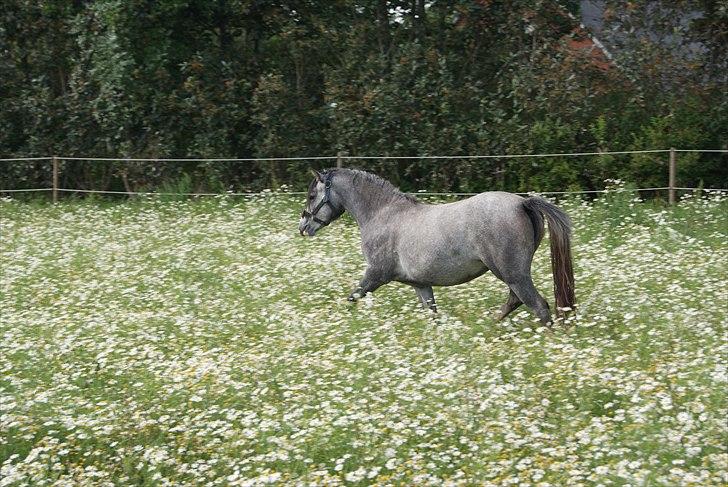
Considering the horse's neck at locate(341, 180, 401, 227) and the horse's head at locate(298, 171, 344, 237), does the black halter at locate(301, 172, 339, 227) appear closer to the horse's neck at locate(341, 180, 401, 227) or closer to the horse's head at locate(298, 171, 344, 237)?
the horse's head at locate(298, 171, 344, 237)

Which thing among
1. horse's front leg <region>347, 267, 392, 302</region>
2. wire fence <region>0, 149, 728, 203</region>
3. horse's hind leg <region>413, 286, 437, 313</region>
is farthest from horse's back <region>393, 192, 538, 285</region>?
wire fence <region>0, 149, 728, 203</region>

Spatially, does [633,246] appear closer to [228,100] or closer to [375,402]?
[375,402]

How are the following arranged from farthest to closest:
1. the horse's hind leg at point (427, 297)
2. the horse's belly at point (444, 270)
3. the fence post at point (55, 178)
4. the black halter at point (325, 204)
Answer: the fence post at point (55, 178) < the black halter at point (325, 204) < the horse's hind leg at point (427, 297) < the horse's belly at point (444, 270)

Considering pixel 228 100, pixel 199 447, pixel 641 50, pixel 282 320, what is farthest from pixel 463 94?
pixel 199 447

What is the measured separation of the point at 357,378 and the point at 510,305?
2.28m

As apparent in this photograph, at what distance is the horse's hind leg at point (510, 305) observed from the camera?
8961 millimetres

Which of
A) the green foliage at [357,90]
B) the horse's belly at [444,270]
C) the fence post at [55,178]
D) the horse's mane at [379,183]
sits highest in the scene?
the green foliage at [357,90]

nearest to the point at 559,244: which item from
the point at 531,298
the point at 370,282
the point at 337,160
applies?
the point at 531,298

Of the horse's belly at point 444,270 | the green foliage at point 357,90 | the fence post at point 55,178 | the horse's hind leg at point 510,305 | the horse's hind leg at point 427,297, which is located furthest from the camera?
the fence post at point 55,178

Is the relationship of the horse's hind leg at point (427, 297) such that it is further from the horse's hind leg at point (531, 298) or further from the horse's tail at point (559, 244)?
the horse's tail at point (559, 244)

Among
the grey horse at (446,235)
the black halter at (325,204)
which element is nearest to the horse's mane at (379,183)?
the grey horse at (446,235)

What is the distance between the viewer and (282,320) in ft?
30.6

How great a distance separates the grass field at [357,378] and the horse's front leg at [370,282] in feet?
0.54

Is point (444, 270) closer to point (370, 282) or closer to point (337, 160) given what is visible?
point (370, 282)
